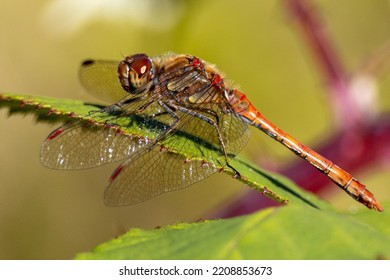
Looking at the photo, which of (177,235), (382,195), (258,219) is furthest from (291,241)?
(382,195)

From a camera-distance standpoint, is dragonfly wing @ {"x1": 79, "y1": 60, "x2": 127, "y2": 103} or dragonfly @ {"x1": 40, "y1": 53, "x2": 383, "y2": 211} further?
dragonfly wing @ {"x1": 79, "y1": 60, "x2": 127, "y2": 103}

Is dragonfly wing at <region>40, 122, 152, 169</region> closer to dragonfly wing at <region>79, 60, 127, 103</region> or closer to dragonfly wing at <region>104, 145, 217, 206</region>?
dragonfly wing at <region>104, 145, 217, 206</region>

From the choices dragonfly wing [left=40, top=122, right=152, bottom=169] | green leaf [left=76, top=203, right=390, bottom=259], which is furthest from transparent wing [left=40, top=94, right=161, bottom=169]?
green leaf [left=76, top=203, right=390, bottom=259]

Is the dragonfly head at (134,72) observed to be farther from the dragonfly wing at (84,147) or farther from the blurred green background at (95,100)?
the blurred green background at (95,100)

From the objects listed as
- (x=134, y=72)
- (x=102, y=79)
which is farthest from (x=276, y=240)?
(x=102, y=79)

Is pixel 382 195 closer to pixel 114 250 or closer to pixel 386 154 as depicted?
pixel 386 154

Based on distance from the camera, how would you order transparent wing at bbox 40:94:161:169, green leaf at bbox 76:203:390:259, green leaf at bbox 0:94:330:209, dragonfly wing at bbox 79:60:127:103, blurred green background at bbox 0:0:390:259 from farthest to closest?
blurred green background at bbox 0:0:390:259 < dragonfly wing at bbox 79:60:127:103 < transparent wing at bbox 40:94:161:169 < green leaf at bbox 0:94:330:209 < green leaf at bbox 76:203:390:259

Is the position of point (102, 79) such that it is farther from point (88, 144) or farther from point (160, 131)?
point (160, 131)
